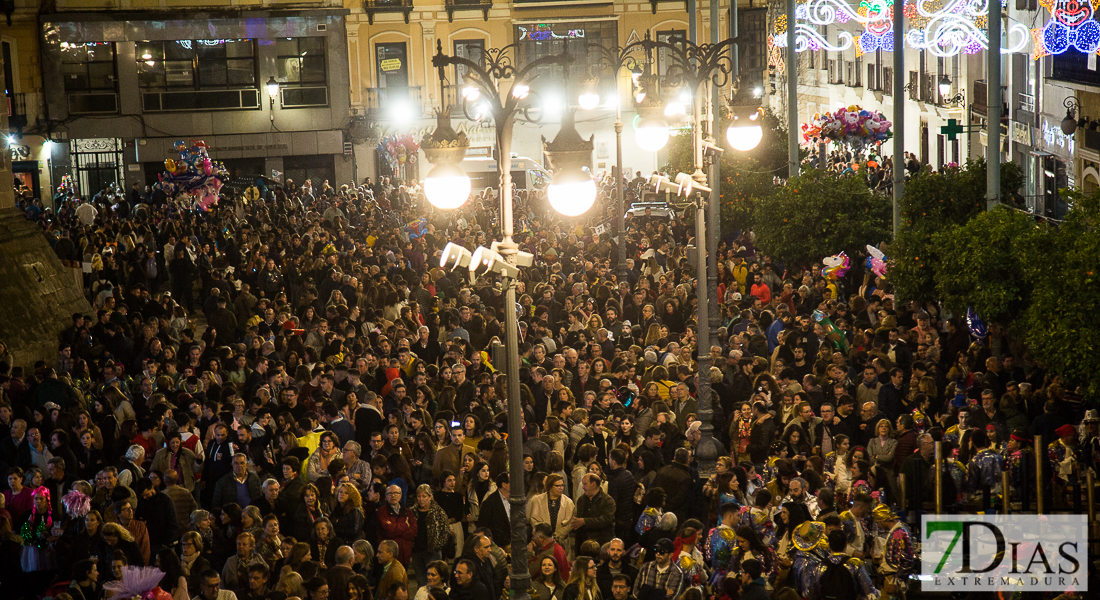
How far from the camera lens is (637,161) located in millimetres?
47094

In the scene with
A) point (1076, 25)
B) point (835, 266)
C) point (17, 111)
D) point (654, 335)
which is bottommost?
point (654, 335)

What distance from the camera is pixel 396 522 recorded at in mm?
10266

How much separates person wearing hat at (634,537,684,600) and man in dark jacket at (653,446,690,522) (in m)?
1.63

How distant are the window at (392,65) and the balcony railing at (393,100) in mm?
275

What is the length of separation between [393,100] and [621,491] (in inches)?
1434

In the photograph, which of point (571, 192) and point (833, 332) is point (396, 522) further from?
point (833, 332)

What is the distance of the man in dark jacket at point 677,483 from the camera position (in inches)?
428

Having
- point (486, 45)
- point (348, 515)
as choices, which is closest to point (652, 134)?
point (348, 515)

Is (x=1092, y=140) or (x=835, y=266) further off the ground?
(x=1092, y=140)

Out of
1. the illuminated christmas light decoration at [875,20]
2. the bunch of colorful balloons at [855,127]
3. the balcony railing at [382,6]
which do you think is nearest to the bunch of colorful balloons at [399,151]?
the balcony railing at [382,6]

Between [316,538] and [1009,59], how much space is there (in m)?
25.5

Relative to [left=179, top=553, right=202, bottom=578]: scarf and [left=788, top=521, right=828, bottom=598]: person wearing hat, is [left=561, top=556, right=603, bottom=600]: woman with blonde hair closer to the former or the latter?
[left=788, top=521, right=828, bottom=598]: person wearing hat

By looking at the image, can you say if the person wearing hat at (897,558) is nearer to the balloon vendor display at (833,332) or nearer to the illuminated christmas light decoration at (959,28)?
the balloon vendor display at (833,332)

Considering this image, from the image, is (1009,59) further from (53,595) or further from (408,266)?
(53,595)
